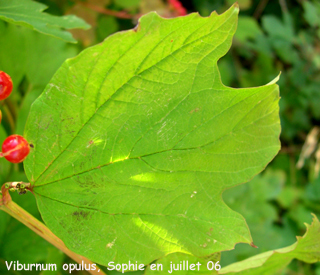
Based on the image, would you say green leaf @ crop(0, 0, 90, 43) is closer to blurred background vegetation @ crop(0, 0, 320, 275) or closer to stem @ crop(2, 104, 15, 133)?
blurred background vegetation @ crop(0, 0, 320, 275)

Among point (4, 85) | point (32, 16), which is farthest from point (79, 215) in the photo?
point (32, 16)

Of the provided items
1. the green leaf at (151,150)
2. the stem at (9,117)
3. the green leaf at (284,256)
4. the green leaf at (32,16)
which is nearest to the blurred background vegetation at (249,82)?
the stem at (9,117)

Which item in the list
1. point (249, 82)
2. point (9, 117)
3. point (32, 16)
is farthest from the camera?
point (249, 82)

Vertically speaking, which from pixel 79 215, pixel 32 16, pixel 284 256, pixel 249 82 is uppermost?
pixel 32 16

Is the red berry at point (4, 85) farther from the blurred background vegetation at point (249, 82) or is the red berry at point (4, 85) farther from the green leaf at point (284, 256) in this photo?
the green leaf at point (284, 256)

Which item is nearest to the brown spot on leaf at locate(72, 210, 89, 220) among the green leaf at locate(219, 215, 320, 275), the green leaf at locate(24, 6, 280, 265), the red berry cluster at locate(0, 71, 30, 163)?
the green leaf at locate(24, 6, 280, 265)

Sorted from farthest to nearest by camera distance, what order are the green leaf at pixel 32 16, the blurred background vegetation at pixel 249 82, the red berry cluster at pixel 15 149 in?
the blurred background vegetation at pixel 249 82
the green leaf at pixel 32 16
the red berry cluster at pixel 15 149

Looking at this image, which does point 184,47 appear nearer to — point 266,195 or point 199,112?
point 199,112

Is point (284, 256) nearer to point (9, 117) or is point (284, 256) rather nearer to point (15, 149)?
point (15, 149)
